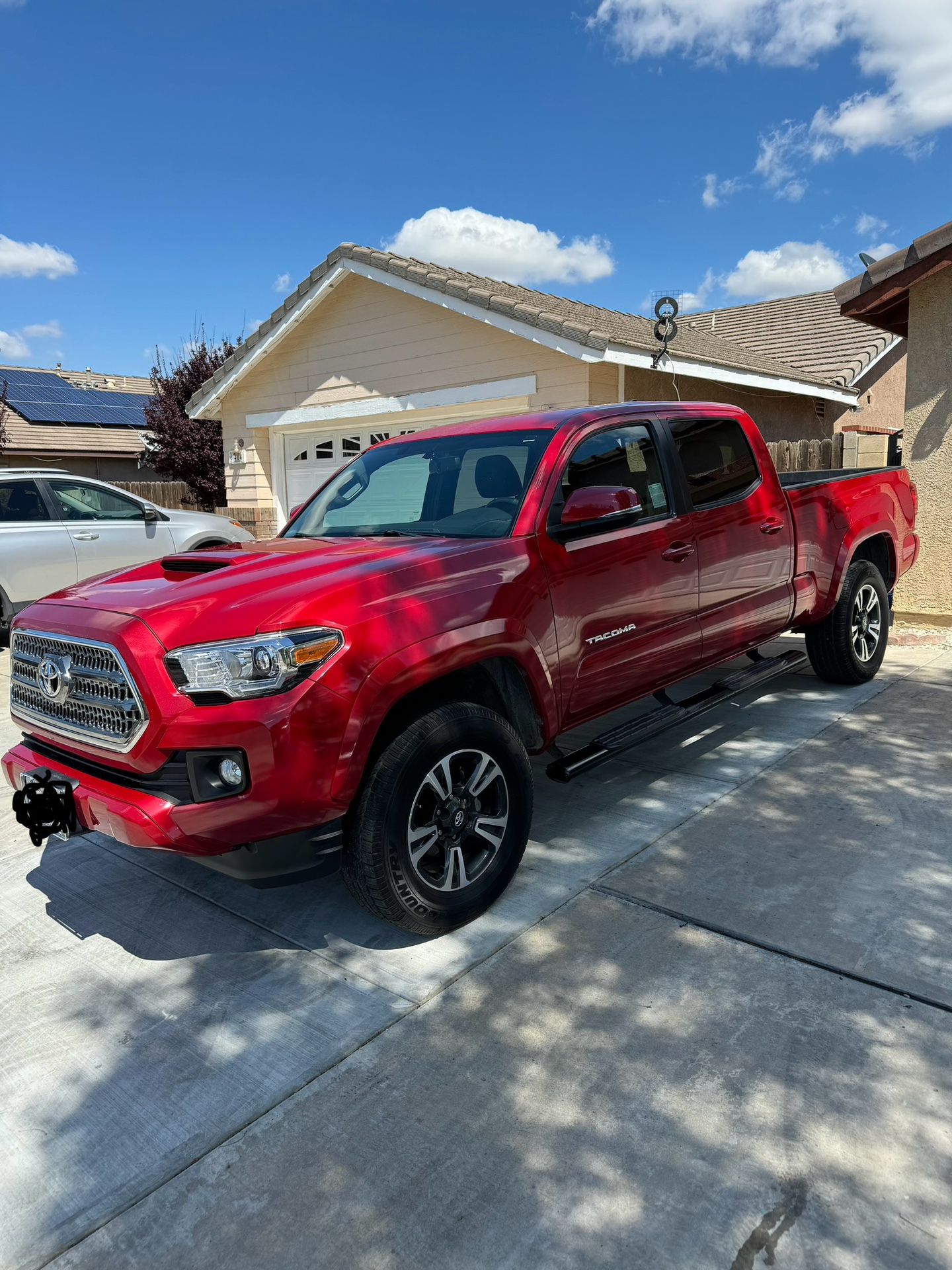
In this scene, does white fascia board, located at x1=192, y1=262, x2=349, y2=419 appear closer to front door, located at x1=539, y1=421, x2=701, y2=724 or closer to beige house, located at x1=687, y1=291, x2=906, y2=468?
beige house, located at x1=687, y1=291, x2=906, y2=468

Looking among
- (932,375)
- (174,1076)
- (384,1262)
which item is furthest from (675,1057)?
(932,375)

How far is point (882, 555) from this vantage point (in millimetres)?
6680

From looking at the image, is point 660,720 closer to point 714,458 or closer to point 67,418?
point 714,458

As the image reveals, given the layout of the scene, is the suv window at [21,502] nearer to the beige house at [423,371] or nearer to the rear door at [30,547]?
the rear door at [30,547]

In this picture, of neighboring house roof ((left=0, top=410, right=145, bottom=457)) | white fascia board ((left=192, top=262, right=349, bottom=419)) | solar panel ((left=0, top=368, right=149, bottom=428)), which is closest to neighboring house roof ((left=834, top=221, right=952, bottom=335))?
white fascia board ((left=192, top=262, right=349, bottom=419))

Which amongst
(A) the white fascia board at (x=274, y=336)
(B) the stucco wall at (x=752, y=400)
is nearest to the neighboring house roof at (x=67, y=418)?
(A) the white fascia board at (x=274, y=336)

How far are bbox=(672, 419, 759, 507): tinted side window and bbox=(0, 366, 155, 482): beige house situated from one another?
73.6 ft

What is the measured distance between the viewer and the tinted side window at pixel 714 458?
15.8 feet

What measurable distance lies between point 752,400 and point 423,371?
4.81 metres

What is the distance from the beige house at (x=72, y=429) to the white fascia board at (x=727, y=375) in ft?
59.4

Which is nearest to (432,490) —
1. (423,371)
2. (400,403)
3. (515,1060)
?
(515,1060)

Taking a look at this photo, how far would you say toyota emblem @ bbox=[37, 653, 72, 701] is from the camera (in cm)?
328

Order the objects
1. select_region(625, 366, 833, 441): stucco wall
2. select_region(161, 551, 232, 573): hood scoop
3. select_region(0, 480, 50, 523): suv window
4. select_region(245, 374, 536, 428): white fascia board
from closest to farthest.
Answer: select_region(161, 551, 232, 573): hood scoop < select_region(0, 480, 50, 523): suv window < select_region(625, 366, 833, 441): stucco wall < select_region(245, 374, 536, 428): white fascia board

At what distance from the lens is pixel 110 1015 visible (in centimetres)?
303
